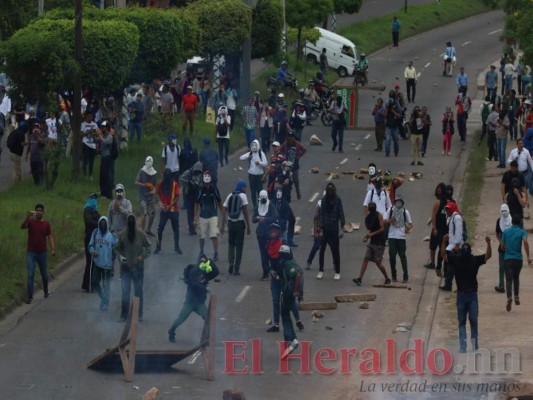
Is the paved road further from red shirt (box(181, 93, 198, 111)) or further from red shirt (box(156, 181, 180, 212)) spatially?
red shirt (box(181, 93, 198, 111))

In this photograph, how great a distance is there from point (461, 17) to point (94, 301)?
56.8m

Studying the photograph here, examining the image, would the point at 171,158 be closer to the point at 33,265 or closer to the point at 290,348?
the point at 33,265

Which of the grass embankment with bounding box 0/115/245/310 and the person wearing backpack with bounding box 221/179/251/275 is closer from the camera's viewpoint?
the grass embankment with bounding box 0/115/245/310

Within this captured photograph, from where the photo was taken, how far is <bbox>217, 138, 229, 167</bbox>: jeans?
37.3 meters

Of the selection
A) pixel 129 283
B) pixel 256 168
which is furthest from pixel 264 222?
pixel 256 168

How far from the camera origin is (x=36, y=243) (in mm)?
23359

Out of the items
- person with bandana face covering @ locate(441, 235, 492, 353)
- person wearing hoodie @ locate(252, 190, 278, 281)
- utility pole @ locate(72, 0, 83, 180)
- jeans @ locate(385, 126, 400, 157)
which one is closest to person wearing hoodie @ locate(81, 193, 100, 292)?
person wearing hoodie @ locate(252, 190, 278, 281)

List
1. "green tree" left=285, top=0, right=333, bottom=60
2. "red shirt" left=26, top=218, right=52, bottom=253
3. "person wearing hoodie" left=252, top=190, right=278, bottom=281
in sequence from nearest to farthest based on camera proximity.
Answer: "red shirt" left=26, top=218, right=52, bottom=253, "person wearing hoodie" left=252, top=190, right=278, bottom=281, "green tree" left=285, top=0, right=333, bottom=60

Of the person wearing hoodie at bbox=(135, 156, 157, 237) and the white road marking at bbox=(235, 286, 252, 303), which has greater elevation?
the person wearing hoodie at bbox=(135, 156, 157, 237)

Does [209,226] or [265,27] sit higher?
[265,27]

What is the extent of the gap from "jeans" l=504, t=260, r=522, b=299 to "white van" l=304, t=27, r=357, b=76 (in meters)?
35.9

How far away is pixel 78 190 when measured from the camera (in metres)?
32.2

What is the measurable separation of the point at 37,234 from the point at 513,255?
745 cm

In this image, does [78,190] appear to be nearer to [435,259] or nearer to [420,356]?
[435,259]
